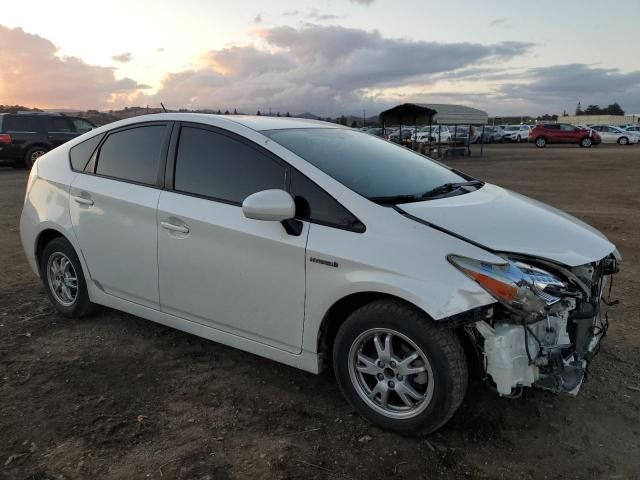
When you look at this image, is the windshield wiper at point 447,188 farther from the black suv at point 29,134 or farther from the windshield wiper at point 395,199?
the black suv at point 29,134

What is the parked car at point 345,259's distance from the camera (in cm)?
269

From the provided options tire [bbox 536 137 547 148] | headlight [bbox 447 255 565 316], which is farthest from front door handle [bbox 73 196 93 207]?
tire [bbox 536 137 547 148]

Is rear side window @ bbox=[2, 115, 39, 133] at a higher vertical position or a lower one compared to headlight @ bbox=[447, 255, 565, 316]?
higher

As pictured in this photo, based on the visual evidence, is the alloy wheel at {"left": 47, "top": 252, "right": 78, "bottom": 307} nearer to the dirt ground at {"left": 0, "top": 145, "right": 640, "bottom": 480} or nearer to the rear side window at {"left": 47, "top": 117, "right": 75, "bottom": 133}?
the dirt ground at {"left": 0, "top": 145, "right": 640, "bottom": 480}

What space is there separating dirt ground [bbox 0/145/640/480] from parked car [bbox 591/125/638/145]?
129 feet

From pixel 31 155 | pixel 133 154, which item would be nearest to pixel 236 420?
pixel 133 154

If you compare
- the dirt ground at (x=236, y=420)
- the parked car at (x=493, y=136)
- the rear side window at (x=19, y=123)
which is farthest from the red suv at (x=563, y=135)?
the dirt ground at (x=236, y=420)

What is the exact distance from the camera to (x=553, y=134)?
122 feet

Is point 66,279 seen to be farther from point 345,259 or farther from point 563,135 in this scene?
point 563,135

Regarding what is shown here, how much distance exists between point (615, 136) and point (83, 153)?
136 ft

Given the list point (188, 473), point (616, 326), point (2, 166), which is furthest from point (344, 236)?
point (2, 166)

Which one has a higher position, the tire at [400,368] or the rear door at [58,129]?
the rear door at [58,129]

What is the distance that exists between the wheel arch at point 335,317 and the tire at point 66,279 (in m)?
2.27

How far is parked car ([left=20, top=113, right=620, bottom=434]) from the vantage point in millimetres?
2688
